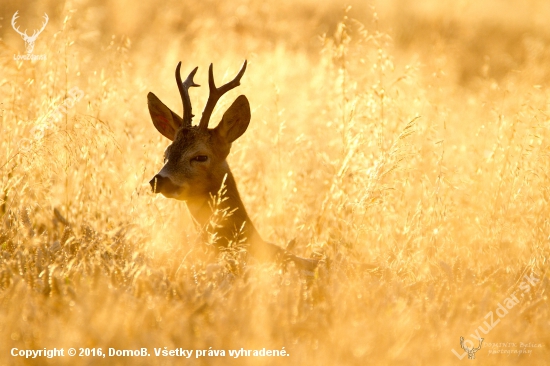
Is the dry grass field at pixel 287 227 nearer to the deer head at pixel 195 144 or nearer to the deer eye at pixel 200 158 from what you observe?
the deer head at pixel 195 144

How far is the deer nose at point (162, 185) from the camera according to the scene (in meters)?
5.73

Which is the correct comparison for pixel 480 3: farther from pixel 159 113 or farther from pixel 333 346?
pixel 333 346

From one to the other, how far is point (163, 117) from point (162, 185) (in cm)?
137

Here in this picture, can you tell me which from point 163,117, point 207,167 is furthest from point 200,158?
point 163,117

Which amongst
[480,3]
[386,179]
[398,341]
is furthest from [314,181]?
[480,3]

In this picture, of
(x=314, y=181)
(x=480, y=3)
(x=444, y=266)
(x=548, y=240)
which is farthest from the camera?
(x=480, y=3)

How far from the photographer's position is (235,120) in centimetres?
687

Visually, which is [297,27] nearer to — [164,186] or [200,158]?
[200,158]

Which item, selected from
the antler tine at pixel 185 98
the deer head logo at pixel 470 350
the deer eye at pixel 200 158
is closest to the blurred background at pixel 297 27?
the antler tine at pixel 185 98

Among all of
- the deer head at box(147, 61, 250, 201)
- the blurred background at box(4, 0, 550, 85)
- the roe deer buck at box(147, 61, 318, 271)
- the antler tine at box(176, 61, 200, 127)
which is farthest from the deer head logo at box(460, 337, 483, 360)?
the blurred background at box(4, 0, 550, 85)

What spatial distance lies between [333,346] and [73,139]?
284cm

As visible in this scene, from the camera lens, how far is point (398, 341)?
12.1ft

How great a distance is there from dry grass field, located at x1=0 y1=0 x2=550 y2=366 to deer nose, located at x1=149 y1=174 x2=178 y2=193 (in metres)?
0.22

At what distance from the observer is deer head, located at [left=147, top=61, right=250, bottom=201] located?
19.8 feet
